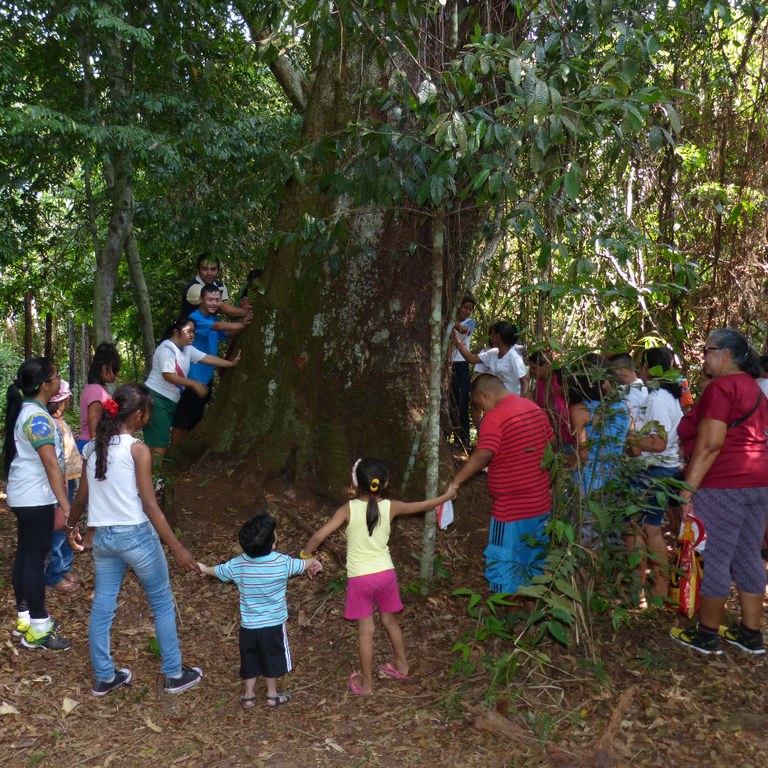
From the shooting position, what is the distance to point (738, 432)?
14.8ft

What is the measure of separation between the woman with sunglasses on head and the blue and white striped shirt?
1.29 metres

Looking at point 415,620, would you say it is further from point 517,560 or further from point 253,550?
point 253,550

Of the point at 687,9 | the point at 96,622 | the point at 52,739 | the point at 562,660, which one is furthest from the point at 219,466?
the point at 687,9

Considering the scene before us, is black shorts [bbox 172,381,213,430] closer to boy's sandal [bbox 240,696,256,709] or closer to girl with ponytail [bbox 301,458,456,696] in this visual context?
girl with ponytail [bbox 301,458,456,696]

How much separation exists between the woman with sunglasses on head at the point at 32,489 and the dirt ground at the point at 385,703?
0.22 metres

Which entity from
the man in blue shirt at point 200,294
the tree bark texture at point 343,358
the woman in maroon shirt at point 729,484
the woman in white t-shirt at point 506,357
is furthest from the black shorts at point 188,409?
the woman in maroon shirt at point 729,484

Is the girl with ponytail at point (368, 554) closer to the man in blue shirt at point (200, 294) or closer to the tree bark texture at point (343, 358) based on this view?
the tree bark texture at point (343, 358)

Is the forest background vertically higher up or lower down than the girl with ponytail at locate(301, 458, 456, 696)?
higher up

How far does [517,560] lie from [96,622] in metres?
2.47

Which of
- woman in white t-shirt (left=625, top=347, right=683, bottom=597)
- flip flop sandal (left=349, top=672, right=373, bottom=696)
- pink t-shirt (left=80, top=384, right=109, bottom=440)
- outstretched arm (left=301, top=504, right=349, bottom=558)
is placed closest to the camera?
outstretched arm (left=301, top=504, right=349, bottom=558)

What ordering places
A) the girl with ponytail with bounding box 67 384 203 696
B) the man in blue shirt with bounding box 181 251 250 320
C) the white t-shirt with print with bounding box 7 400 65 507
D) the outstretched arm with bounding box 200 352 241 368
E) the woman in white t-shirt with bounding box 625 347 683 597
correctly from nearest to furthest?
the girl with ponytail with bounding box 67 384 203 696, the white t-shirt with print with bounding box 7 400 65 507, the woman in white t-shirt with bounding box 625 347 683 597, the outstretched arm with bounding box 200 352 241 368, the man in blue shirt with bounding box 181 251 250 320

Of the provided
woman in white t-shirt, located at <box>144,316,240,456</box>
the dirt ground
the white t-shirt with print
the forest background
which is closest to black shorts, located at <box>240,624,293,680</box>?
the dirt ground

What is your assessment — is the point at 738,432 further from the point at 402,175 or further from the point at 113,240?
the point at 113,240

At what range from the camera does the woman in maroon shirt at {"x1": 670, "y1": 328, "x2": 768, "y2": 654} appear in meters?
4.45
